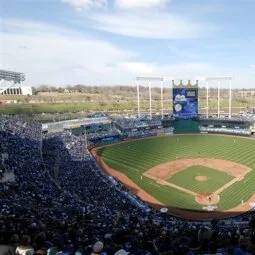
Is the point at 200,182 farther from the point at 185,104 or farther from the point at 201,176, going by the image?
the point at 185,104

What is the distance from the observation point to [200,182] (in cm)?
3444

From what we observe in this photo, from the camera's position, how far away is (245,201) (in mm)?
28688

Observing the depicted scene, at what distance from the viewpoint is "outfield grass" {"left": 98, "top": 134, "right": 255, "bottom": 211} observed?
30.0 meters

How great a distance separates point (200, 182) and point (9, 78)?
2824 centimetres

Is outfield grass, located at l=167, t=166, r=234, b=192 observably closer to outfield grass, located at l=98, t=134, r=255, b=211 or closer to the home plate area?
the home plate area

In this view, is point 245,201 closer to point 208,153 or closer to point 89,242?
point 208,153

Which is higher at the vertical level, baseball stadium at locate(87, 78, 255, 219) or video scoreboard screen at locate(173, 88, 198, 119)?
video scoreboard screen at locate(173, 88, 198, 119)

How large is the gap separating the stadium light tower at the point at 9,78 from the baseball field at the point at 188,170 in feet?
51.4

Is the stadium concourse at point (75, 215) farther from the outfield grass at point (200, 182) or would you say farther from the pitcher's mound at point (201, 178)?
the pitcher's mound at point (201, 178)

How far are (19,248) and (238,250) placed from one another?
502cm

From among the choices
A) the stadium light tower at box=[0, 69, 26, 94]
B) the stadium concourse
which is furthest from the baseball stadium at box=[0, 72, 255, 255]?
the stadium light tower at box=[0, 69, 26, 94]

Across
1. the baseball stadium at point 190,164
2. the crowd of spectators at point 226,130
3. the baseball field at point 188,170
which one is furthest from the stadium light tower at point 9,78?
the crowd of spectators at point 226,130

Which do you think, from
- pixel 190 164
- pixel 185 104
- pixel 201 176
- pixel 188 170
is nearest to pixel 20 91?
pixel 185 104

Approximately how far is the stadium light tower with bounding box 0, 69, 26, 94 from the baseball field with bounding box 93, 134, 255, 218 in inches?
617
